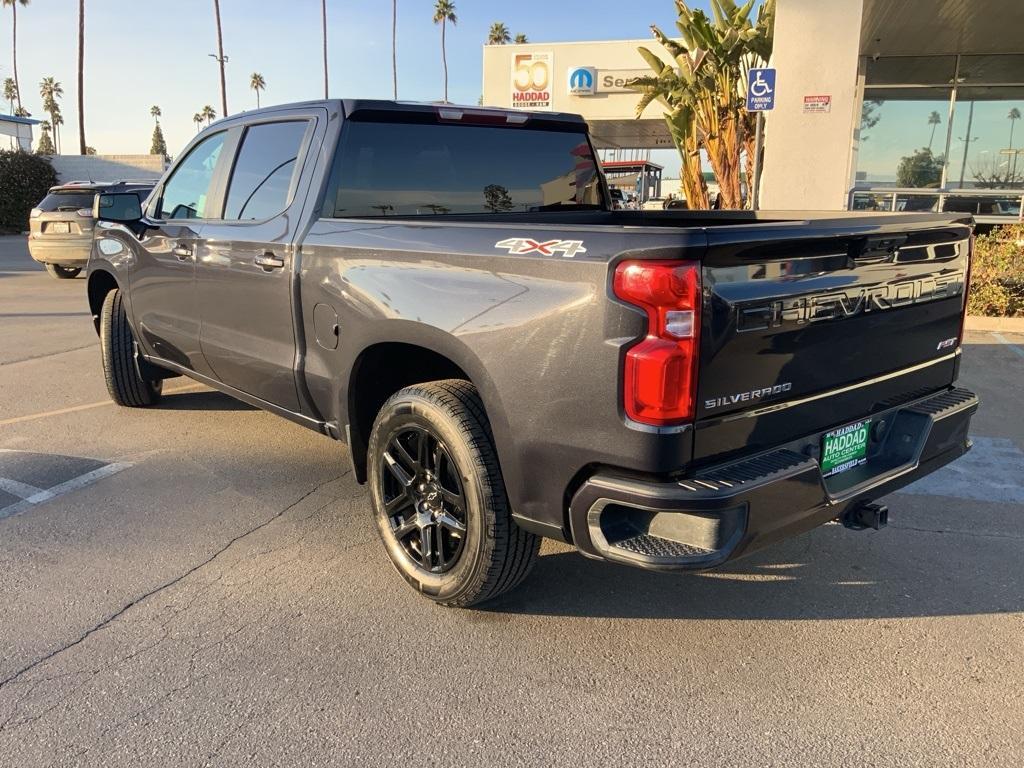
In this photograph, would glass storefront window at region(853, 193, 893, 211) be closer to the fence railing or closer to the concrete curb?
the fence railing

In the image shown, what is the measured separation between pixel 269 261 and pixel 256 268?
151 millimetres

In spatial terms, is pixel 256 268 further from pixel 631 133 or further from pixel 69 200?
pixel 631 133

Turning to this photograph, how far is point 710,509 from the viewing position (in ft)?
7.57

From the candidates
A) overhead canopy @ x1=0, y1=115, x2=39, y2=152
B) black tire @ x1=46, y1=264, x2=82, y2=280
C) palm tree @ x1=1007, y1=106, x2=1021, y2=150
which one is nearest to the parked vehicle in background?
black tire @ x1=46, y1=264, x2=82, y2=280

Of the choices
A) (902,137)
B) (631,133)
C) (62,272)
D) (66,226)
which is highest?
(631,133)

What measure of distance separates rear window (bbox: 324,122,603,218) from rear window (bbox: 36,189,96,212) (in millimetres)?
11411

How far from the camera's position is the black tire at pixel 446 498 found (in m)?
2.81

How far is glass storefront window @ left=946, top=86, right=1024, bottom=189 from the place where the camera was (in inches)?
564

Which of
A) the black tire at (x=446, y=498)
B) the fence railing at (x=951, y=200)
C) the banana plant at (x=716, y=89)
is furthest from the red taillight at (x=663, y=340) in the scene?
the fence railing at (x=951, y=200)

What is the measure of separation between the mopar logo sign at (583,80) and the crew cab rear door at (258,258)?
64.8 feet

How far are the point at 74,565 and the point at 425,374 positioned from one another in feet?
5.76

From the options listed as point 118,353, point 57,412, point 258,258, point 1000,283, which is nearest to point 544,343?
point 258,258

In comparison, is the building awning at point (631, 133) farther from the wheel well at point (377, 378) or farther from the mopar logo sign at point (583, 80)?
the wheel well at point (377, 378)

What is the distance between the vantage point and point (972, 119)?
14.5 m
